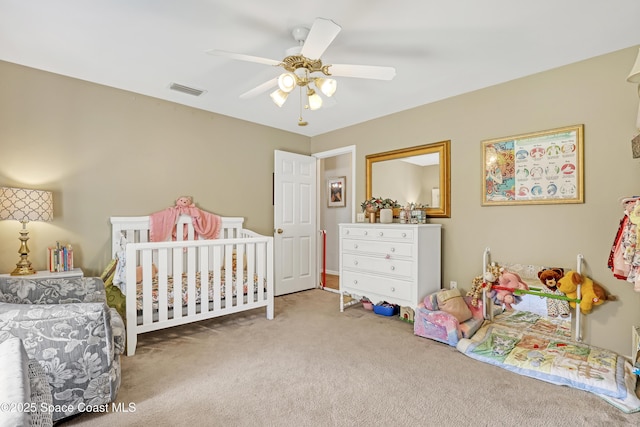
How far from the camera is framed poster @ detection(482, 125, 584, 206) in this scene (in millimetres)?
2574

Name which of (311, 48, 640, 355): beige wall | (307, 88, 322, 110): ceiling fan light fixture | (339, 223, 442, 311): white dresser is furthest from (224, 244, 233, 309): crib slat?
(311, 48, 640, 355): beige wall

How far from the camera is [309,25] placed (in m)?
2.12

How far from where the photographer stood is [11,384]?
27.1 inches

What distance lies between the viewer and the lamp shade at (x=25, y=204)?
95.1 inches

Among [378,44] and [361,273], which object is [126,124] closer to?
[378,44]

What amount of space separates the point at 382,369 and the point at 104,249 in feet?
9.45

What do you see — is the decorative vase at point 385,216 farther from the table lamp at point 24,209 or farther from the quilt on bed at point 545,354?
the table lamp at point 24,209

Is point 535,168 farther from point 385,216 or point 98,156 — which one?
point 98,156

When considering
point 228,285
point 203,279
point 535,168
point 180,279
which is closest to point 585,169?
point 535,168

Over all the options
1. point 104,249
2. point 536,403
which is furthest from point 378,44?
point 104,249

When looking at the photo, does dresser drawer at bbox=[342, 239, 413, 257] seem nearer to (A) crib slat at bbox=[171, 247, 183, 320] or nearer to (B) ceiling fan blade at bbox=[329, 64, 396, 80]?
(B) ceiling fan blade at bbox=[329, 64, 396, 80]

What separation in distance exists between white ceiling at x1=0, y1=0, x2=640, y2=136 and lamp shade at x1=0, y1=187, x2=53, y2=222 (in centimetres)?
114

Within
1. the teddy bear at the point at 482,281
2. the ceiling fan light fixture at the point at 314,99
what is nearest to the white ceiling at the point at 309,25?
the ceiling fan light fixture at the point at 314,99

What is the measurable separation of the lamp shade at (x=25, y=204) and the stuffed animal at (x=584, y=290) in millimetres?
4291
